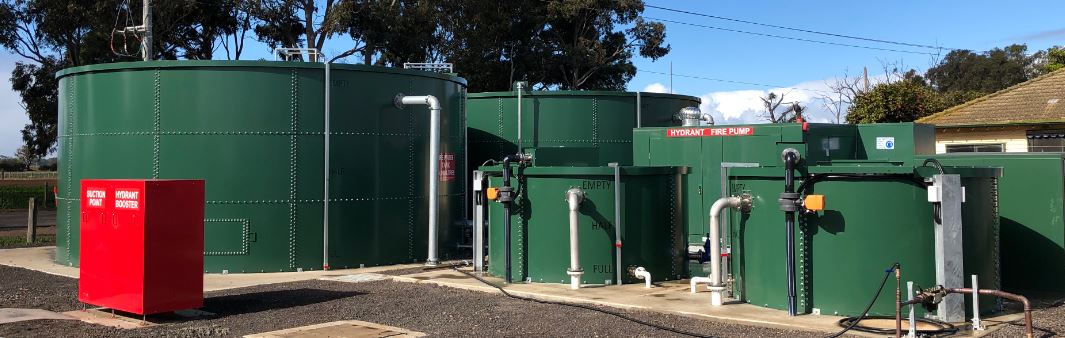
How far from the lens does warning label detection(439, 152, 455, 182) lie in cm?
1681

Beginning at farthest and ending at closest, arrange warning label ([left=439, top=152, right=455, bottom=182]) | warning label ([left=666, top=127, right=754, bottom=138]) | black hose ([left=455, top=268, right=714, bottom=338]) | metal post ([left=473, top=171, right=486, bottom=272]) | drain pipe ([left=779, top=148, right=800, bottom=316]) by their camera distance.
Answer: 1. warning label ([left=439, top=152, right=455, bottom=182])
2. metal post ([left=473, top=171, right=486, bottom=272])
3. warning label ([left=666, top=127, right=754, bottom=138])
4. drain pipe ([left=779, top=148, right=800, bottom=316])
5. black hose ([left=455, top=268, right=714, bottom=338])

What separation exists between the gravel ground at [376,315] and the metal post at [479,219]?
1567 millimetres

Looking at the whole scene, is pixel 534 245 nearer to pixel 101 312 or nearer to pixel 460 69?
pixel 101 312

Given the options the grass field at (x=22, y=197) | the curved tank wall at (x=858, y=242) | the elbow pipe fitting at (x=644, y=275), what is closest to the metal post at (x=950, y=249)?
the curved tank wall at (x=858, y=242)

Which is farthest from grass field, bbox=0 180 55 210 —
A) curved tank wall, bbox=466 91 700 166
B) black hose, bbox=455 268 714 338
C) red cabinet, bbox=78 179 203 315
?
black hose, bbox=455 268 714 338

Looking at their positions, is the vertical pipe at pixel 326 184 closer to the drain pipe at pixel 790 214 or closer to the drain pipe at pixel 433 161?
the drain pipe at pixel 433 161

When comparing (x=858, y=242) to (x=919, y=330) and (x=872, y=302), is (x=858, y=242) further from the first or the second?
(x=919, y=330)

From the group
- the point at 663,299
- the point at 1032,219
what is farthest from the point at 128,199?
the point at 1032,219

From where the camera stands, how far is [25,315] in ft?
33.6

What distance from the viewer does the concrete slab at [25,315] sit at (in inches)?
391

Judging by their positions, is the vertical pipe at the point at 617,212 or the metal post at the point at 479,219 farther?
the metal post at the point at 479,219

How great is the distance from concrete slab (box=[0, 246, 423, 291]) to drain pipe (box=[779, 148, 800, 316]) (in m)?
7.56

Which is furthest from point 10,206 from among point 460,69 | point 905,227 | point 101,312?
point 905,227

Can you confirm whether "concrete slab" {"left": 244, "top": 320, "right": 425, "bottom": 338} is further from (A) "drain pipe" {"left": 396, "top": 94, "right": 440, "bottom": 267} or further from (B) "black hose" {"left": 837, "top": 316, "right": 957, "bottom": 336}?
(A) "drain pipe" {"left": 396, "top": 94, "right": 440, "bottom": 267}
